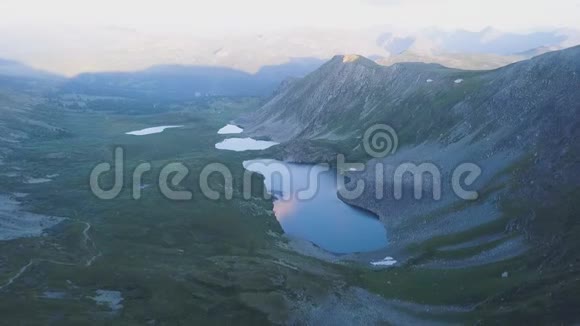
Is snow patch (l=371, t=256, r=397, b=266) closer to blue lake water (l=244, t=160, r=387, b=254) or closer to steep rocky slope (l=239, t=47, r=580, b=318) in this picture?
steep rocky slope (l=239, t=47, r=580, b=318)

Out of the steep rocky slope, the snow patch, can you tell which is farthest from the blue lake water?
the snow patch

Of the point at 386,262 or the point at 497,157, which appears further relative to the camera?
the point at 497,157

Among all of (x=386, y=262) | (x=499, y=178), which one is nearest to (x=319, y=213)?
(x=386, y=262)

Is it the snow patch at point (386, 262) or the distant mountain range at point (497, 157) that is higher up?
the distant mountain range at point (497, 157)

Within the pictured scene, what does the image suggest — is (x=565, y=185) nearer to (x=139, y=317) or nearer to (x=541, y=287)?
(x=541, y=287)

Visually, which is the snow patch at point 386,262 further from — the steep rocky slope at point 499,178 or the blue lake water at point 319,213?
the blue lake water at point 319,213

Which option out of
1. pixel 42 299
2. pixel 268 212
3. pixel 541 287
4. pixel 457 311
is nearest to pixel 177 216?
pixel 268 212

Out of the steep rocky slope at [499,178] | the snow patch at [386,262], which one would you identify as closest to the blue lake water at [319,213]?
the steep rocky slope at [499,178]

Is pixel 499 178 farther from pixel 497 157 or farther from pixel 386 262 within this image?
pixel 386 262
